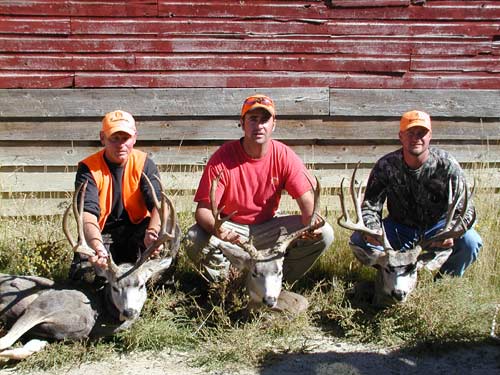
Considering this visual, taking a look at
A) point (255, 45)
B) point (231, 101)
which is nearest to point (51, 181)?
point (231, 101)

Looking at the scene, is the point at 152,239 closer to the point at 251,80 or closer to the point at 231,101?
the point at 231,101

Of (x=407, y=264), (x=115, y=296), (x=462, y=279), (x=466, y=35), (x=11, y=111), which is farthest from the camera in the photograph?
(x=466, y=35)

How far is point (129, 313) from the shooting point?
5355 mm

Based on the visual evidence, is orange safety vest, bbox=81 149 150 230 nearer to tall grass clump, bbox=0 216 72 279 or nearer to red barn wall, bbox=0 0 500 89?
tall grass clump, bbox=0 216 72 279

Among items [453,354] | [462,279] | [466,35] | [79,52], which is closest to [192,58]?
[79,52]

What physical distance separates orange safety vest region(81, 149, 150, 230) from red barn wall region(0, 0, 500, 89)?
238 cm

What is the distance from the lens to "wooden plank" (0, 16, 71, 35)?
Result: 8.01m

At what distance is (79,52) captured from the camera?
8148 mm

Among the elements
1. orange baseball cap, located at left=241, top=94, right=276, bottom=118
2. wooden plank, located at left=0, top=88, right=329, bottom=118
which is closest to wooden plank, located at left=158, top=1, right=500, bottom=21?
wooden plank, located at left=0, top=88, right=329, bottom=118

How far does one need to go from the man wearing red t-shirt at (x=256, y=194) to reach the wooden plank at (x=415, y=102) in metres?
2.50

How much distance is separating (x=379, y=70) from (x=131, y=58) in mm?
2853

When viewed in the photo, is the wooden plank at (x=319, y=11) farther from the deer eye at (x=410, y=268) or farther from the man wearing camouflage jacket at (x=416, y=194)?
the deer eye at (x=410, y=268)

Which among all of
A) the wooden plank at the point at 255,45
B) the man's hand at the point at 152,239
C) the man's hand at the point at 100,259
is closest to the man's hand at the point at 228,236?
the man's hand at the point at 152,239

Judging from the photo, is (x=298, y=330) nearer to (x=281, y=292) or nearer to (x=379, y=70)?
(x=281, y=292)
